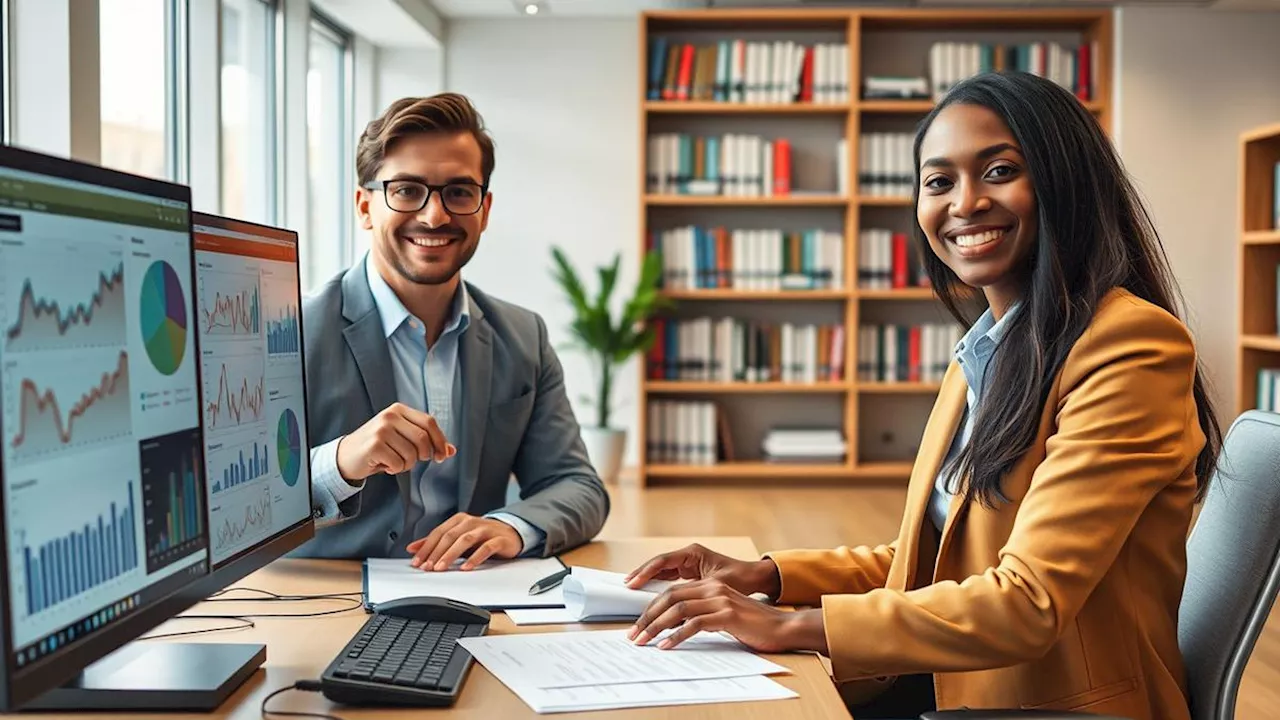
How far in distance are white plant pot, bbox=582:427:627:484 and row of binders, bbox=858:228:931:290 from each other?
1454 millimetres

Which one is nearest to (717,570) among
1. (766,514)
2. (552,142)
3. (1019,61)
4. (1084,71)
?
(766,514)

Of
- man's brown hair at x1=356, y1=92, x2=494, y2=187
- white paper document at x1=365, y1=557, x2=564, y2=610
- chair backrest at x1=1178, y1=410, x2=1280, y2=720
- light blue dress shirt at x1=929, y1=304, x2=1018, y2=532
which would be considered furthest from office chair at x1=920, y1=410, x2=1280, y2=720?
man's brown hair at x1=356, y1=92, x2=494, y2=187

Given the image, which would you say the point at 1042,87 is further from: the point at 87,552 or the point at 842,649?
the point at 87,552

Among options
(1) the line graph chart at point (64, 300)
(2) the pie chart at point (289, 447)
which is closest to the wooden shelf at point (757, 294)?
(2) the pie chart at point (289, 447)

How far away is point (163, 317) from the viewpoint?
110cm

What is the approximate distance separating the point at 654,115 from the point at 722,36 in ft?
1.74

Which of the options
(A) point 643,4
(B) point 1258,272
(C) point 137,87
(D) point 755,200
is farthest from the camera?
(A) point 643,4

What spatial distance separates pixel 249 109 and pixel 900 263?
3.18 metres

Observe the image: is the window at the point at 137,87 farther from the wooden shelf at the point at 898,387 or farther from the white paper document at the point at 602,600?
the wooden shelf at the point at 898,387

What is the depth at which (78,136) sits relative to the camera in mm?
2883

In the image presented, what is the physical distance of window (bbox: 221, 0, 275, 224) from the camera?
4422mm

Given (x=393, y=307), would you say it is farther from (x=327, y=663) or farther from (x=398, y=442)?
(x=327, y=663)

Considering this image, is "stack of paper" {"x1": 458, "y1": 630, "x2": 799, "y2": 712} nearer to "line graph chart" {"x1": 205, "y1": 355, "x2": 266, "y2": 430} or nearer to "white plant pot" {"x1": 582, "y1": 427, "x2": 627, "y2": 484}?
"line graph chart" {"x1": 205, "y1": 355, "x2": 266, "y2": 430}

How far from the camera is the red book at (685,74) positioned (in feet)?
19.9
